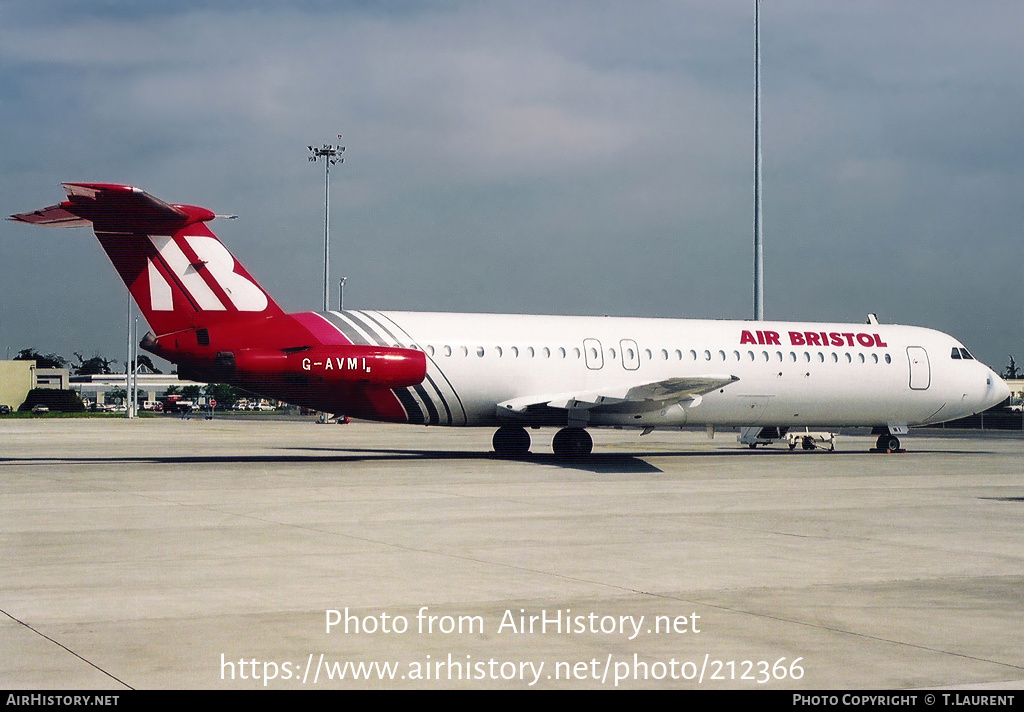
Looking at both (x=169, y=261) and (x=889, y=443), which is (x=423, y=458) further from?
(x=889, y=443)

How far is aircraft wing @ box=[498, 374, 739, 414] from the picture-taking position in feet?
87.8

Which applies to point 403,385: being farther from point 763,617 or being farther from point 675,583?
point 763,617

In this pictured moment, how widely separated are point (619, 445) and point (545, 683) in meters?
33.5

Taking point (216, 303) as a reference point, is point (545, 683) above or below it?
below

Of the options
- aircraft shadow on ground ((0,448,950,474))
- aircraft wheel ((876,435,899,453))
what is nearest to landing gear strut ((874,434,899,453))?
aircraft wheel ((876,435,899,453))

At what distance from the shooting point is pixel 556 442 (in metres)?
29.6

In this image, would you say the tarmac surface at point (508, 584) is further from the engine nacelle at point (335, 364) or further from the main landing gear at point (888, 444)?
the main landing gear at point (888, 444)

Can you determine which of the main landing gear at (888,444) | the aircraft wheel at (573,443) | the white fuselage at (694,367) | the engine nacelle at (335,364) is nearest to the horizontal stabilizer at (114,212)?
the engine nacelle at (335,364)

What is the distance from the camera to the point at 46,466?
85.2 feet

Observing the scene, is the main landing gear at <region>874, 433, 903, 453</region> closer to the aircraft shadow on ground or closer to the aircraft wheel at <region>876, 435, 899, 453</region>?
the aircraft wheel at <region>876, 435, 899, 453</region>

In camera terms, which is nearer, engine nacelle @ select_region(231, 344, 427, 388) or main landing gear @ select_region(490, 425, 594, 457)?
engine nacelle @ select_region(231, 344, 427, 388)

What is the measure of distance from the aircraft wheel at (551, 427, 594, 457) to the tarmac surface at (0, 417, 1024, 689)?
7802mm

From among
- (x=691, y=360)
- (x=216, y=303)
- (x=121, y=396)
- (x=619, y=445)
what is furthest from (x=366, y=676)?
(x=121, y=396)

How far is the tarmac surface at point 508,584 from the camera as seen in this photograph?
276 inches
